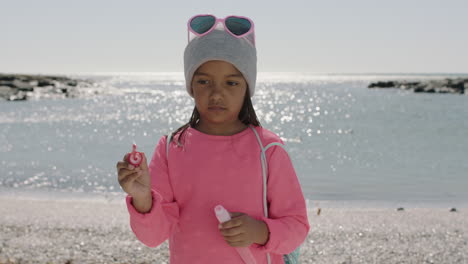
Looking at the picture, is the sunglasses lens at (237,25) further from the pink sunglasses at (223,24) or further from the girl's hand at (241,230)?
the girl's hand at (241,230)

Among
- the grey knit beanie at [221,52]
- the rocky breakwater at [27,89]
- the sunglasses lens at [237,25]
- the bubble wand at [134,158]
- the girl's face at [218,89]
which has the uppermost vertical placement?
the rocky breakwater at [27,89]

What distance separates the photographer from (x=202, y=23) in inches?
79.7

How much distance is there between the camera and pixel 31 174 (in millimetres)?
13859

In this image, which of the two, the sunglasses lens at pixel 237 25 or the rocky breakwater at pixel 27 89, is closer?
the sunglasses lens at pixel 237 25

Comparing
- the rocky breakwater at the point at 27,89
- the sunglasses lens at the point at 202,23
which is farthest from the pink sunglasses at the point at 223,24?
the rocky breakwater at the point at 27,89

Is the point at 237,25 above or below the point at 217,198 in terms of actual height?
above

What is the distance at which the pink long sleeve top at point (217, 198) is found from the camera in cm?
187

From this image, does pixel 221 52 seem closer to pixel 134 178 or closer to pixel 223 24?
pixel 223 24

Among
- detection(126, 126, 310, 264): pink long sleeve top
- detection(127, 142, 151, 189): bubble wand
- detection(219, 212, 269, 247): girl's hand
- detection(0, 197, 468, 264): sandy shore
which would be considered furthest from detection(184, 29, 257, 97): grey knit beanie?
detection(0, 197, 468, 264): sandy shore

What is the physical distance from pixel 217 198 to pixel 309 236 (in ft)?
18.8

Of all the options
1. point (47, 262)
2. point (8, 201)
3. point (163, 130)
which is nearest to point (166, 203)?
point (47, 262)

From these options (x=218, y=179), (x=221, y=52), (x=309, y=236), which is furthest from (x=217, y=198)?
(x=309, y=236)

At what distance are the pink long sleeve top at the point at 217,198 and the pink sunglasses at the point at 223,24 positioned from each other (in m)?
0.41

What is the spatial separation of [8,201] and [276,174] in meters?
9.25
